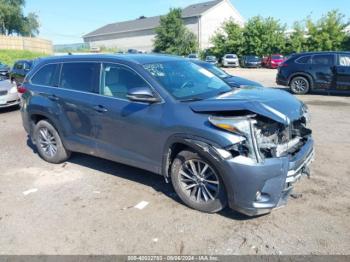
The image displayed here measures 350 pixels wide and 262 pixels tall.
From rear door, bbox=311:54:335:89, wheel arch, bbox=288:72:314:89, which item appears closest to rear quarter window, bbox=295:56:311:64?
rear door, bbox=311:54:335:89

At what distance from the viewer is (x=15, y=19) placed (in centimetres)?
6719

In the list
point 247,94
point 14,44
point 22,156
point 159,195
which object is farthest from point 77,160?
point 14,44

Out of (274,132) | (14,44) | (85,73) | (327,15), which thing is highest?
(327,15)

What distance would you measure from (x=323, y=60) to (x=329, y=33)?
96.7ft

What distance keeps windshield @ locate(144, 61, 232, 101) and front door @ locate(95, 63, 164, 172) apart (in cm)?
25

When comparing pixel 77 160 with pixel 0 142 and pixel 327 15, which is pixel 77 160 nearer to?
pixel 0 142

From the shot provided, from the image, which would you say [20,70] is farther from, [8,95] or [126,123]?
[126,123]

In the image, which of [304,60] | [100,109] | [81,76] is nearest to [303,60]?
[304,60]

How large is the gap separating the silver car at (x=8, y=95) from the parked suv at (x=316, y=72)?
988 centimetres

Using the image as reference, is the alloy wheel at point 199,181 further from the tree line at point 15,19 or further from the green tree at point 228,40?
the tree line at point 15,19

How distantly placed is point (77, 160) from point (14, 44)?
128ft

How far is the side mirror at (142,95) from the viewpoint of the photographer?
4082 millimetres

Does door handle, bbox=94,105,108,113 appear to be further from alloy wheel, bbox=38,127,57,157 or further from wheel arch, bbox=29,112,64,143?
alloy wheel, bbox=38,127,57,157

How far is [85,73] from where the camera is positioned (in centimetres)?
514
